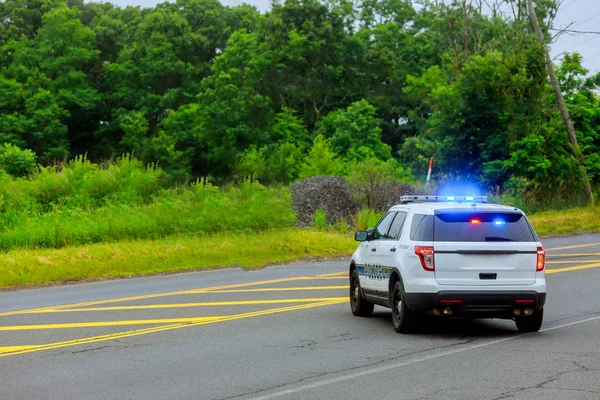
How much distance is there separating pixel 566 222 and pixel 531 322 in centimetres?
2591

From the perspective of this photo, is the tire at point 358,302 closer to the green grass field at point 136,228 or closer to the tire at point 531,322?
the tire at point 531,322

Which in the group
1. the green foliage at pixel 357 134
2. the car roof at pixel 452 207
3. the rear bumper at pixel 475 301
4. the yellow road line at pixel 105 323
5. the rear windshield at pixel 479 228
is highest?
the green foliage at pixel 357 134

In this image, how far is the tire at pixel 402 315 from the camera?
13055 millimetres

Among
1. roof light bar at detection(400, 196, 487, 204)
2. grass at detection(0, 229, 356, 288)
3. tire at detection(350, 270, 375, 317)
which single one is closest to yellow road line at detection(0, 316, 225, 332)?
tire at detection(350, 270, 375, 317)

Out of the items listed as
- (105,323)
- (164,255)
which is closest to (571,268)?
(164,255)

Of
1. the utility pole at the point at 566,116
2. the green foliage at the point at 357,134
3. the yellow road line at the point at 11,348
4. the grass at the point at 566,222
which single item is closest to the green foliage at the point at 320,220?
the grass at the point at 566,222

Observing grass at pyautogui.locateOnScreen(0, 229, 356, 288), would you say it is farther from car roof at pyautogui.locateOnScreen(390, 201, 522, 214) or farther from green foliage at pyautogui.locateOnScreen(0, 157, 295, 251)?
car roof at pyautogui.locateOnScreen(390, 201, 522, 214)

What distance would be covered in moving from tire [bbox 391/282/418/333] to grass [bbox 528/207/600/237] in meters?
23.4

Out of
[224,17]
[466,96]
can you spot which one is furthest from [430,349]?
[224,17]

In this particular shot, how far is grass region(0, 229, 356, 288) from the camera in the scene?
943 inches

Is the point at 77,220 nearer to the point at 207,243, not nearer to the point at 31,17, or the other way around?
the point at 207,243

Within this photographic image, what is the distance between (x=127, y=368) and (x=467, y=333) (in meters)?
4.82

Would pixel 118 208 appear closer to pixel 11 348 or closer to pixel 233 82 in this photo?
pixel 11 348

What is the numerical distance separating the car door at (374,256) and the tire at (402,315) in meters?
0.91
